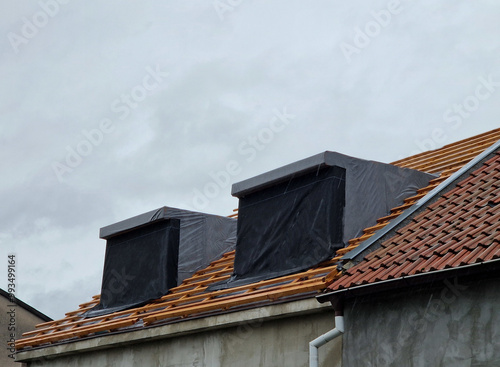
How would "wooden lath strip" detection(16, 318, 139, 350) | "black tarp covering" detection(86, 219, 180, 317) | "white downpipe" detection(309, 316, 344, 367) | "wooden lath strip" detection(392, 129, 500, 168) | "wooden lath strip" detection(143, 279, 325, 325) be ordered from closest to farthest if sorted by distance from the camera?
"white downpipe" detection(309, 316, 344, 367), "wooden lath strip" detection(143, 279, 325, 325), "wooden lath strip" detection(16, 318, 139, 350), "wooden lath strip" detection(392, 129, 500, 168), "black tarp covering" detection(86, 219, 180, 317)

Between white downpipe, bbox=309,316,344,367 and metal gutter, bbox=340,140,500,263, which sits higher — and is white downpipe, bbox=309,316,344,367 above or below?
below

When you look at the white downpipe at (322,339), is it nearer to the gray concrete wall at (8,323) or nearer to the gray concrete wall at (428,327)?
the gray concrete wall at (428,327)

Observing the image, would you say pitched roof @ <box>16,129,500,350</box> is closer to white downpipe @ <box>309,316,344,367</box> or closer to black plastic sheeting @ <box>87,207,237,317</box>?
black plastic sheeting @ <box>87,207,237,317</box>

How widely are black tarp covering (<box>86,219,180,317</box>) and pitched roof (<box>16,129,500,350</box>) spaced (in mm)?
367

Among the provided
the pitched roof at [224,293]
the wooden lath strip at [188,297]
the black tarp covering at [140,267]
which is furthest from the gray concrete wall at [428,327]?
the black tarp covering at [140,267]

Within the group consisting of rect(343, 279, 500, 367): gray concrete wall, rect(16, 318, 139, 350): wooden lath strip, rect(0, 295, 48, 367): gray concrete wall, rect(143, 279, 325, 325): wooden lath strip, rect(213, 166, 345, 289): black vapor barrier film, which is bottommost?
rect(343, 279, 500, 367): gray concrete wall

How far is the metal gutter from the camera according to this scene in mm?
10665

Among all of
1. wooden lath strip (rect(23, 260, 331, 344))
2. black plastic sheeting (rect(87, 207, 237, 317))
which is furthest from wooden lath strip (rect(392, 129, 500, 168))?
wooden lath strip (rect(23, 260, 331, 344))

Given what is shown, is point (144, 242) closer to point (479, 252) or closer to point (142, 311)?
point (142, 311)

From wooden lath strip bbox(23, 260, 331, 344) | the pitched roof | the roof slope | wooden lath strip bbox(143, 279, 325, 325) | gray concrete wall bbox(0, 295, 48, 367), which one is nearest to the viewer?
the roof slope

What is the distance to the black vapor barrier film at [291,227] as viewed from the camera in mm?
11875

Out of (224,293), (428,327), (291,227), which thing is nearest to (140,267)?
(224,293)

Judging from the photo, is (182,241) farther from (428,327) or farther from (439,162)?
(428,327)

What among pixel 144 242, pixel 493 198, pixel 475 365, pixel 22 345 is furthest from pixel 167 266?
pixel 475 365
